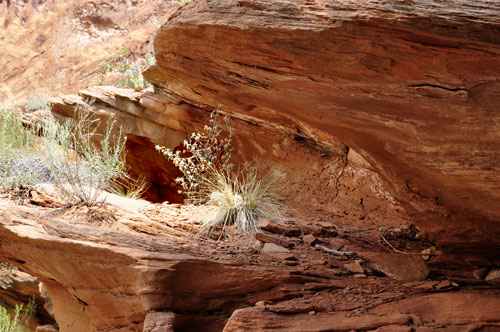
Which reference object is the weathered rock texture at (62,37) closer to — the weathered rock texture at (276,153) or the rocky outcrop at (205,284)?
the weathered rock texture at (276,153)

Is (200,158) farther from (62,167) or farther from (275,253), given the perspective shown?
(275,253)

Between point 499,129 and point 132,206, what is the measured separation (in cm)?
362

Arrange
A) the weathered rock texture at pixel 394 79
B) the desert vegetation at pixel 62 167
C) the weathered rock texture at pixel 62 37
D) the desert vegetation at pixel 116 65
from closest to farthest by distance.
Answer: the weathered rock texture at pixel 394 79 → the desert vegetation at pixel 62 167 → the desert vegetation at pixel 116 65 → the weathered rock texture at pixel 62 37

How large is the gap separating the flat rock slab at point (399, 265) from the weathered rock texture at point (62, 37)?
979cm

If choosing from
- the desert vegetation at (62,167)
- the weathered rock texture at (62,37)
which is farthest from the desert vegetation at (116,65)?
the desert vegetation at (62,167)

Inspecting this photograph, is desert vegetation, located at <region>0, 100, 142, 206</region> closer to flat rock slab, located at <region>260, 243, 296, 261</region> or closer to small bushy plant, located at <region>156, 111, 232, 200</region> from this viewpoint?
small bushy plant, located at <region>156, 111, 232, 200</region>

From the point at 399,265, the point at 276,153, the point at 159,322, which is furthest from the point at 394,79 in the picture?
the point at 276,153

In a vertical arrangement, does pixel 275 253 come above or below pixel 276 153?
below

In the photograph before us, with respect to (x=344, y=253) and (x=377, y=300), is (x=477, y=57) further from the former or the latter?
(x=344, y=253)

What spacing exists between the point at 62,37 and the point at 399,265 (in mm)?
11736

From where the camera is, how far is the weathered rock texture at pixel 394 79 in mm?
2836

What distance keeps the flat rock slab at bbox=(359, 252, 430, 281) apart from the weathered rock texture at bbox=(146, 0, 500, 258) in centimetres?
38

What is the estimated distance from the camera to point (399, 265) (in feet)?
13.2

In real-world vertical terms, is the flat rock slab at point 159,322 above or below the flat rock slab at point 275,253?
below
